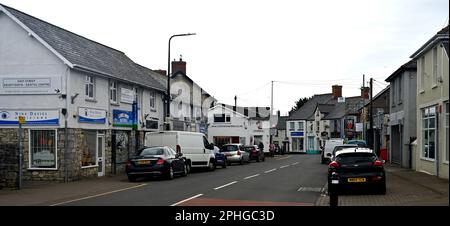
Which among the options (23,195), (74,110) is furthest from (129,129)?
(23,195)

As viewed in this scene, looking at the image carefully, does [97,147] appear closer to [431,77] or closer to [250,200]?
[250,200]

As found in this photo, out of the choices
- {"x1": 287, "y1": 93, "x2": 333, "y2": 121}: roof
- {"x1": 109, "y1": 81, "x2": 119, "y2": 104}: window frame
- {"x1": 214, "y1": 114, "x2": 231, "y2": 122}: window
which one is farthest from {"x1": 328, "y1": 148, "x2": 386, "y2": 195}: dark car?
{"x1": 287, "y1": 93, "x2": 333, "y2": 121}: roof

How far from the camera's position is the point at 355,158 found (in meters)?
17.5

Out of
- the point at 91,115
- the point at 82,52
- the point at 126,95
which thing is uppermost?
the point at 82,52

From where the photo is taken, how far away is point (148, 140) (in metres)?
28.3

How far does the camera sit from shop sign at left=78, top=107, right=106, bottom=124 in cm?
2544

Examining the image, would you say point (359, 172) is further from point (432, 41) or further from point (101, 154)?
point (101, 154)

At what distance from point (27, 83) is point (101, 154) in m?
5.19

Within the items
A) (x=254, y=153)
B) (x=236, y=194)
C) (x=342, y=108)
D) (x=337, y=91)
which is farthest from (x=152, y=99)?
(x=337, y=91)

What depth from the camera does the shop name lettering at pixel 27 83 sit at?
971 inches

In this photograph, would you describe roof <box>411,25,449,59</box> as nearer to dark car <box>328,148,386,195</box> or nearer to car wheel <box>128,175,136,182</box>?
dark car <box>328,148,386,195</box>

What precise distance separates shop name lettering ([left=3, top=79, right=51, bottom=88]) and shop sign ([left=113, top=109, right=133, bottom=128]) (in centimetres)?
508

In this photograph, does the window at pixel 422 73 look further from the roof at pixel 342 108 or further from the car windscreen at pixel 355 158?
the roof at pixel 342 108
